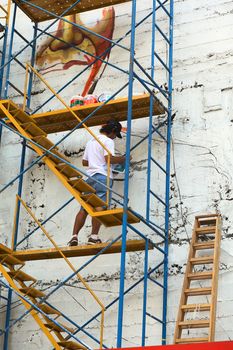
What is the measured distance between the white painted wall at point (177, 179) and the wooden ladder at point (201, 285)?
0.24m

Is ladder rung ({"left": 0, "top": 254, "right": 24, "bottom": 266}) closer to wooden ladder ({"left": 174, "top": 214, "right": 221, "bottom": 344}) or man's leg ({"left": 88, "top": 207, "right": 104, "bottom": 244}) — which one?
man's leg ({"left": 88, "top": 207, "right": 104, "bottom": 244})

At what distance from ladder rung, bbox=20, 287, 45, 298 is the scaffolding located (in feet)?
0.05

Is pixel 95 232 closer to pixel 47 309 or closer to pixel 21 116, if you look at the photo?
pixel 47 309

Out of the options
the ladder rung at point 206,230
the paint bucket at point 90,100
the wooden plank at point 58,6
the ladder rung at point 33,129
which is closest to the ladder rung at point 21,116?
the ladder rung at point 33,129

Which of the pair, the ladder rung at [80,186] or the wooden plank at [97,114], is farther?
the wooden plank at [97,114]

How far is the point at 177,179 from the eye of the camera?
557 inches

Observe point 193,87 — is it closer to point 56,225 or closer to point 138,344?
point 56,225

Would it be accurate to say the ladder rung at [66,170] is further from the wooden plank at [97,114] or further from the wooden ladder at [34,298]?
the wooden ladder at [34,298]

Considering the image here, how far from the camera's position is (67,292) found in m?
14.2

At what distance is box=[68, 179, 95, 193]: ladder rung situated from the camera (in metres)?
12.9

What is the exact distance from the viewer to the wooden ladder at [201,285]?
12.3 meters

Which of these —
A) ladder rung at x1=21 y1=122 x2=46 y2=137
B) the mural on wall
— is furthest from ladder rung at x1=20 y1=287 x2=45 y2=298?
the mural on wall

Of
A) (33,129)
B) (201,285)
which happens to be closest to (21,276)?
(33,129)

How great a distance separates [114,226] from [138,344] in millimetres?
1890
